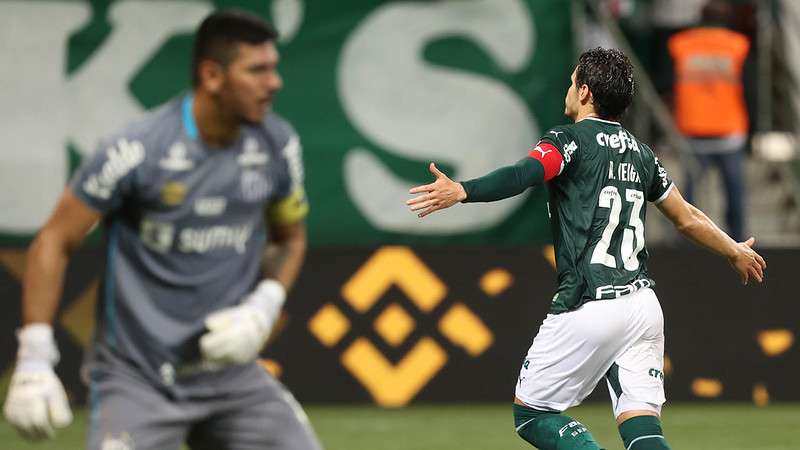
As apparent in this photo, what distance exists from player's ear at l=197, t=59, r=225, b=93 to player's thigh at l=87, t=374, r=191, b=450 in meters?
0.93

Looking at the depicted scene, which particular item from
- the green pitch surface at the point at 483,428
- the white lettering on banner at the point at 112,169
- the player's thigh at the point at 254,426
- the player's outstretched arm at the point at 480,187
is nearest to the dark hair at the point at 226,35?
the white lettering on banner at the point at 112,169

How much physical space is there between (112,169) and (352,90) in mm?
8103

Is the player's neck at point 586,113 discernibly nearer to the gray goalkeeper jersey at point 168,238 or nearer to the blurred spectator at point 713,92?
the gray goalkeeper jersey at point 168,238

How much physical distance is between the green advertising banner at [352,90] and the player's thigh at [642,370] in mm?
6232

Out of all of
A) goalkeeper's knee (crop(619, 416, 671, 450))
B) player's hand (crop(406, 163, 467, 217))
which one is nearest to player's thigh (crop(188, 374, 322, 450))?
player's hand (crop(406, 163, 467, 217))

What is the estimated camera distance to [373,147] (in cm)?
1268

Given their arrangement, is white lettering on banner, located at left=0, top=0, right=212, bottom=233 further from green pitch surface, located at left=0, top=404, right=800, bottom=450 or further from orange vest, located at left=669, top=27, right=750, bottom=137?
orange vest, located at left=669, top=27, right=750, bottom=137

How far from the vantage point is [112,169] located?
15.3 feet

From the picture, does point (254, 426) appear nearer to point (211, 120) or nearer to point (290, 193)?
point (290, 193)

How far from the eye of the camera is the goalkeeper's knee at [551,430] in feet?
19.9

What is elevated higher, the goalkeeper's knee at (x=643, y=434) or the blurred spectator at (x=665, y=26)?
the goalkeeper's knee at (x=643, y=434)

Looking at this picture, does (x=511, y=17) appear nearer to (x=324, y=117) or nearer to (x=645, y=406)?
(x=324, y=117)

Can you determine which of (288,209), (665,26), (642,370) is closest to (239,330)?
(288,209)

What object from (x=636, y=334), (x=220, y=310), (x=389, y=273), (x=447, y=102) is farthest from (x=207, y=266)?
(x=447, y=102)
